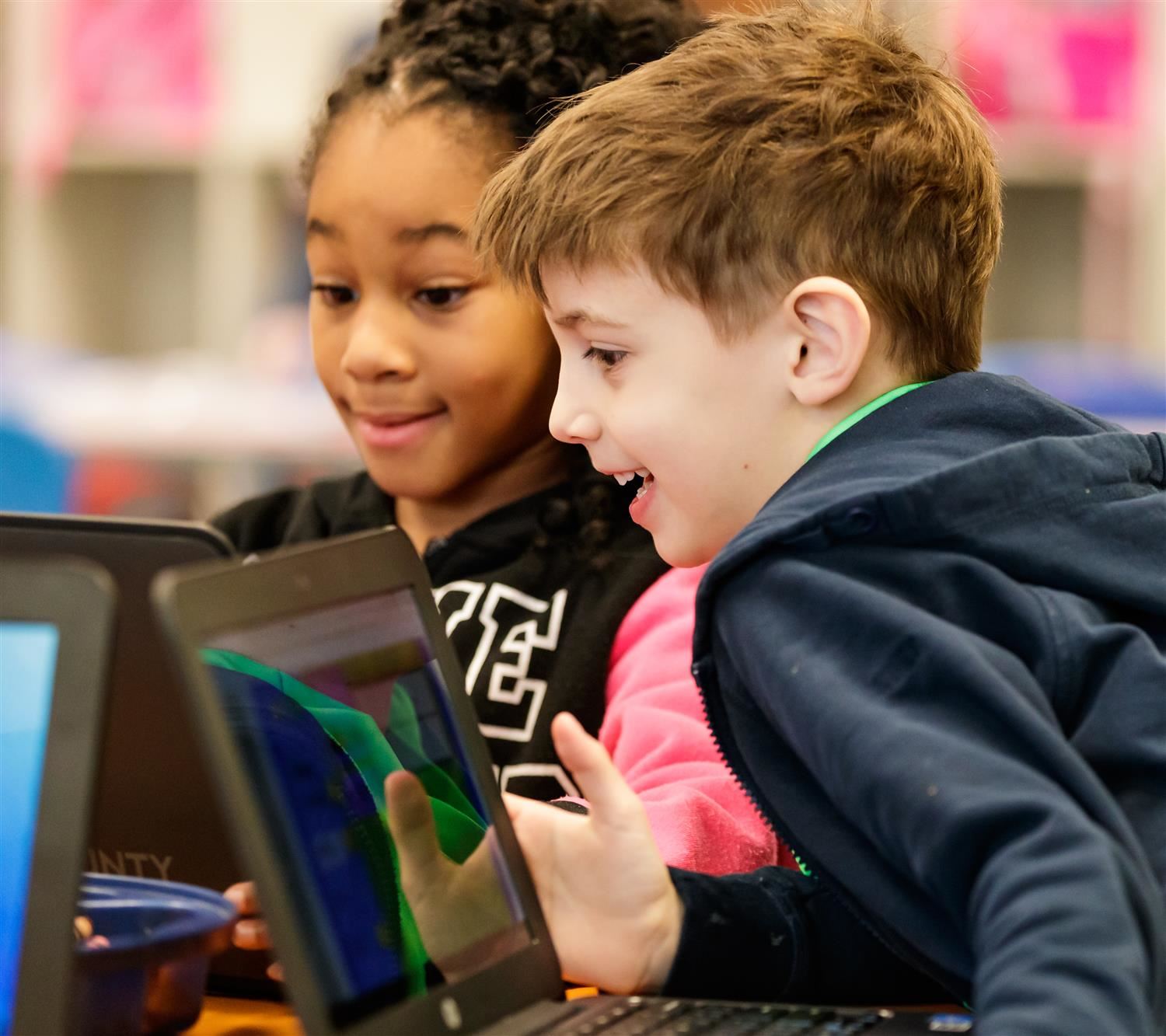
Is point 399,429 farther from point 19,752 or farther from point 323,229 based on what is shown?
point 19,752

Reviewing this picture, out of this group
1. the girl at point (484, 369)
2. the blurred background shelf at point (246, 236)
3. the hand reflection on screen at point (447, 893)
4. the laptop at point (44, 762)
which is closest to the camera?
the laptop at point (44, 762)

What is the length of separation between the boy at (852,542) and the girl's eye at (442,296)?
0.18m

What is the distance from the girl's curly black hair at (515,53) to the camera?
110cm

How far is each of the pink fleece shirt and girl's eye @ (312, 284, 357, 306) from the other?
0.96 ft

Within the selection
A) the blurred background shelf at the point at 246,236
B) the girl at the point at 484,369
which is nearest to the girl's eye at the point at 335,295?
the girl at the point at 484,369

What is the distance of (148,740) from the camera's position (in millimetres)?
720

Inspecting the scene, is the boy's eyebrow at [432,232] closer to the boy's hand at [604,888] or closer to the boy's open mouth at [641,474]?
the boy's open mouth at [641,474]

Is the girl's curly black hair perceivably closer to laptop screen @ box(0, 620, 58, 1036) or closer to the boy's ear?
the boy's ear

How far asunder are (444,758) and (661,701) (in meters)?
0.31

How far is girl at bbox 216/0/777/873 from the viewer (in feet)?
3.43

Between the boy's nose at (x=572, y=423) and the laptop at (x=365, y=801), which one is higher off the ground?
the boy's nose at (x=572, y=423)

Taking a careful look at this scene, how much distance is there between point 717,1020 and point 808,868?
9cm

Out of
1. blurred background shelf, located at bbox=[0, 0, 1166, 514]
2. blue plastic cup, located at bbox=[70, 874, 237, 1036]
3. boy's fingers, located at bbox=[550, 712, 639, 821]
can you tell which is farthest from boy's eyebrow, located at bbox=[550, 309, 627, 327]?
blurred background shelf, located at bbox=[0, 0, 1166, 514]

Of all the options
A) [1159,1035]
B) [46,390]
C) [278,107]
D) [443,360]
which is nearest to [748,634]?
[1159,1035]
